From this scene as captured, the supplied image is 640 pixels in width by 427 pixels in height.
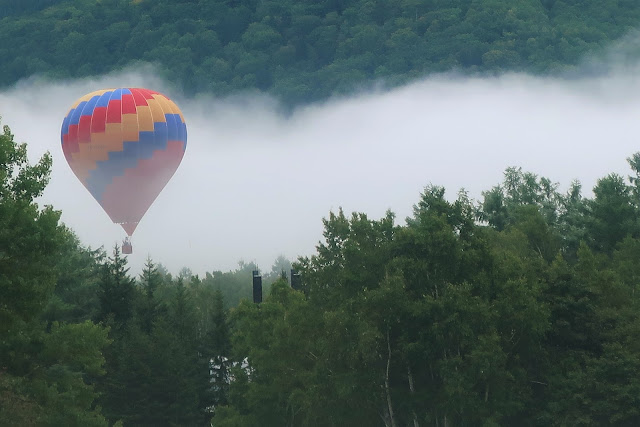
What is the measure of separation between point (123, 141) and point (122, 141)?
0.07 m

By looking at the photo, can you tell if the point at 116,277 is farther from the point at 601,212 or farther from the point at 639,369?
the point at 639,369

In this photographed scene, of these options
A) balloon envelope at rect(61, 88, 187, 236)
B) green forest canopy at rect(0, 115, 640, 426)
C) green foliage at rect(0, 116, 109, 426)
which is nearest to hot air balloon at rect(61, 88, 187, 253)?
balloon envelope at rect(61, 88, 187, 236)

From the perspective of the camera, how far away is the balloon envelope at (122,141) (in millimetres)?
98938

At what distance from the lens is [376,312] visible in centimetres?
5941

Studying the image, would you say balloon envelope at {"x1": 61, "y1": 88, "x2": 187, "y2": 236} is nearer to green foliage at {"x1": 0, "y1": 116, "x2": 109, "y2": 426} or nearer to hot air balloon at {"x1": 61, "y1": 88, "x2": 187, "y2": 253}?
hot air balloon at {"x1": 61, "y1": 88, "x2": 187, "y2": 253}

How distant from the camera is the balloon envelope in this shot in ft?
325

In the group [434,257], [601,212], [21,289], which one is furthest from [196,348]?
[21,289]

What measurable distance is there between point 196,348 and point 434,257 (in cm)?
3921

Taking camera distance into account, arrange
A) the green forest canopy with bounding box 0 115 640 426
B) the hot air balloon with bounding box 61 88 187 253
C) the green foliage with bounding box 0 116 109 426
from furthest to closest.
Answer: the hot air balloon with bounding box 61 88 187 253
the green forest canopy with bounding box 0 115 640 426
the green foliage with bounding box 0 116 109 426

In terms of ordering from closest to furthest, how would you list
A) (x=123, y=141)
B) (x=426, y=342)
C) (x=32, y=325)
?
1. (x=32, y=325)
2. (x=426, y=342)
3. (x=123, y=141)

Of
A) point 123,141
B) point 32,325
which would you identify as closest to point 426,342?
point 32,325

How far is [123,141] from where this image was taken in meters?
99.2

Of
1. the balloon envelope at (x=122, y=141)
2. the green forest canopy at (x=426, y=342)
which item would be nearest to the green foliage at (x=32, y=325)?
the green forest canopy at (x=426, y=342)

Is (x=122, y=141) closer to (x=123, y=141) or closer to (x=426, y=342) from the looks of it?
(x=123, y=141)
